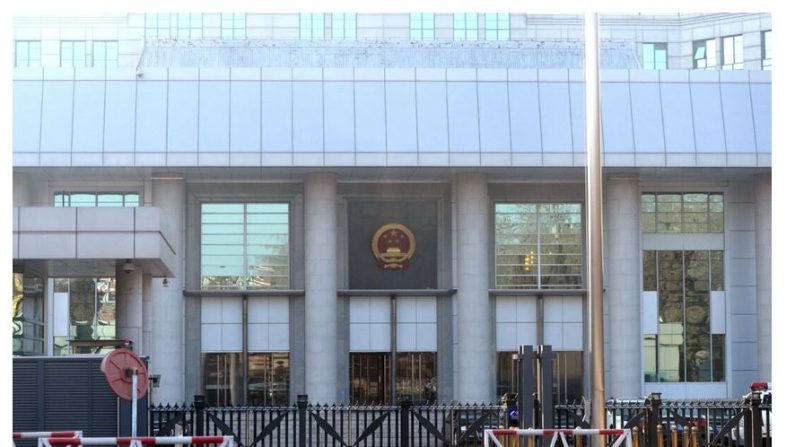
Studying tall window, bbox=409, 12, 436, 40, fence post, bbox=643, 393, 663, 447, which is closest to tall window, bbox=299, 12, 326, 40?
tall window, bbox=409, 12, 436, 40

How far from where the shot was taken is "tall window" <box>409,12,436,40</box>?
5600 cm

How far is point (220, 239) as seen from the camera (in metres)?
48.8

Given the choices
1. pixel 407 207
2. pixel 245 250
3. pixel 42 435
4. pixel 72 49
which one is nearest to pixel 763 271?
pixel 407 207

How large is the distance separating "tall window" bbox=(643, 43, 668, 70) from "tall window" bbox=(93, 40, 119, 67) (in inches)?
1018

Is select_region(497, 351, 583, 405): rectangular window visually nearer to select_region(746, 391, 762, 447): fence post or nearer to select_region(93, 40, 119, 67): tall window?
select_region(93, 40, 119, 67): tall window

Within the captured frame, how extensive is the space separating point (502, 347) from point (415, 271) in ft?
15.3

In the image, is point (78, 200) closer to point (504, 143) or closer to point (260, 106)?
point (260, 106)

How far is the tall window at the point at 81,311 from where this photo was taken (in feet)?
159

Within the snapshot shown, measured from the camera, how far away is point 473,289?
47.2 metres

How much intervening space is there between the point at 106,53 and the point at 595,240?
48912 mm

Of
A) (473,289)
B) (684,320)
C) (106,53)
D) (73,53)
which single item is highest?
(73,53)

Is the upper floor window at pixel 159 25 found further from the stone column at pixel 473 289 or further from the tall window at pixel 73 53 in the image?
the stone column at pixel 473 289

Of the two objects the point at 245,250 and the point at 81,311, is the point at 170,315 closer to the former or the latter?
the point at 245,250
